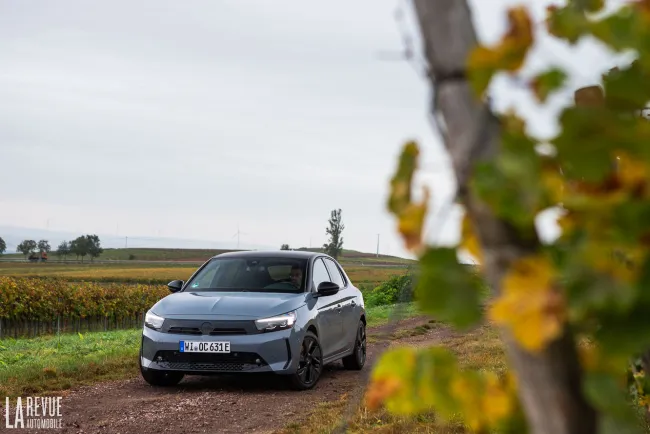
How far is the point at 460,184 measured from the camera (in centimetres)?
129

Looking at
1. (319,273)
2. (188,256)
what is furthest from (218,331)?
(188,256)

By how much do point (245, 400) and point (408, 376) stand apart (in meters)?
7.46

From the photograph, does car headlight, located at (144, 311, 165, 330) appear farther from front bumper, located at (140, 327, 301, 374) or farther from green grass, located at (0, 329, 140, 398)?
green grass, located at (0, 329, 140, 398)

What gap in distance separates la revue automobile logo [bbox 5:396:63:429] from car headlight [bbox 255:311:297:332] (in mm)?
2279

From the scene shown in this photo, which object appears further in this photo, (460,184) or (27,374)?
(27,374)

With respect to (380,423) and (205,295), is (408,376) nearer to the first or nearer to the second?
(380,423)

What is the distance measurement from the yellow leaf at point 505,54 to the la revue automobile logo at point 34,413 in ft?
22.9

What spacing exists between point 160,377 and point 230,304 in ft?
4.31

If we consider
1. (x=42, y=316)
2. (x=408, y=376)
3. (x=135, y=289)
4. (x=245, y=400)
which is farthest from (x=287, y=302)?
(x=135, y=289)

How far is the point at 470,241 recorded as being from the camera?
1322 millimetres

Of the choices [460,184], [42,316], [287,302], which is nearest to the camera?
[460,184]

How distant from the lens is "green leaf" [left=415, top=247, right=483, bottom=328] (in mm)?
1172

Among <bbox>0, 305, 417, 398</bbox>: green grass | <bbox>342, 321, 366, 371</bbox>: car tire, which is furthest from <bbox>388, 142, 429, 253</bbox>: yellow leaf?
<bbox>342, 321, 366, 371</bbox>: car tire

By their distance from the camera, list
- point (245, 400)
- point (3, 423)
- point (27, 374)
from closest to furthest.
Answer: point (3, 423), point (245, 400), point (27, 374)
